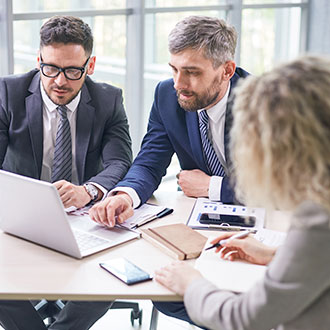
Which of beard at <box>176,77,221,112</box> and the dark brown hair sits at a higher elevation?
the dark brown hair

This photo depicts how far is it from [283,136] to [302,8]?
18.9 ft

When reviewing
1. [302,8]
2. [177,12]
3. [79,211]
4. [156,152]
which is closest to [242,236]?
[79,211]

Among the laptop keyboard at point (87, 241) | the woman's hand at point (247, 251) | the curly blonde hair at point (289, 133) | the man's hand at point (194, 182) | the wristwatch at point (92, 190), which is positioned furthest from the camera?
the man's hand at point (194, 182)

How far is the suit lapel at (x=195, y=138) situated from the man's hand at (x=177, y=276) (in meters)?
0.89

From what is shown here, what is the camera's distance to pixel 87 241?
184 centimetres

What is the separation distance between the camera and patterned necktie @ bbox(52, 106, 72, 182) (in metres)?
2.46

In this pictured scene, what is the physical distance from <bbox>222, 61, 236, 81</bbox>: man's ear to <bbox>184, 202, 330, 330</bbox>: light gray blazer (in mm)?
1278

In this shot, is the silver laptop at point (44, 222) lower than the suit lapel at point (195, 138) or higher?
lower

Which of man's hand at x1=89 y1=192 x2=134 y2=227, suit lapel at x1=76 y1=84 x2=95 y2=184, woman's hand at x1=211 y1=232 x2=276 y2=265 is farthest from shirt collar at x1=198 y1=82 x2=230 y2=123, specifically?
woman's hand at x1=211 y1=232 x2=276 y2=265

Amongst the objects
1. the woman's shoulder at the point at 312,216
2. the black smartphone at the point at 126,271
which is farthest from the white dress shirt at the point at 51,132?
the woman's shoulder at the point at 312,216

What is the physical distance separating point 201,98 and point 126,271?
97cm

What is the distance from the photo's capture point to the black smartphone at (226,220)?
6.48 ft

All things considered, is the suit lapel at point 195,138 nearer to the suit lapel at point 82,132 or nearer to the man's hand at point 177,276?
the suit lapel at point 82,132

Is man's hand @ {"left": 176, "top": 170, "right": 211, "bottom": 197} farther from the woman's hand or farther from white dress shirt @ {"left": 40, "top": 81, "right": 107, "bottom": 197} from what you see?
the woman's hand
